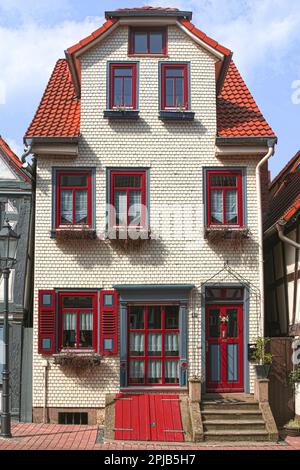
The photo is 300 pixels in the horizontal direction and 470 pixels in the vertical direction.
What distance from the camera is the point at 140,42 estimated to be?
1977 centimetres

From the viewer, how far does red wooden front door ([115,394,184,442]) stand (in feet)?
53.9

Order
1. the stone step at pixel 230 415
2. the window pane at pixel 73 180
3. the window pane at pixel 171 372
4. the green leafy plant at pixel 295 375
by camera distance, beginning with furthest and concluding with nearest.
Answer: the window pane at pixel 73 180
the window pane at pixel 171 372
the green leafy plant at pixel 295 375
the stone step at pixel 230 415

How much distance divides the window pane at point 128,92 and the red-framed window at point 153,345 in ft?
17.8

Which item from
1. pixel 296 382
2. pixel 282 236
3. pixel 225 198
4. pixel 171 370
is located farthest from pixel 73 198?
pixel 296 382

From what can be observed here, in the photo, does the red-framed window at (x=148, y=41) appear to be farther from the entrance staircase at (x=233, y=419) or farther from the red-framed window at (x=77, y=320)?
the entrance staircase at (x=233, y=419)

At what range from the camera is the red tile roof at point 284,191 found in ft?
69.6

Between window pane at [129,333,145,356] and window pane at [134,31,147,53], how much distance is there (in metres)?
7.58

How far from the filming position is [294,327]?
18.8 meters

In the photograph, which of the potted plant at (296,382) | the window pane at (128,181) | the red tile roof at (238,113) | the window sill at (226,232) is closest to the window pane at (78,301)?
the window pane at (128,181)

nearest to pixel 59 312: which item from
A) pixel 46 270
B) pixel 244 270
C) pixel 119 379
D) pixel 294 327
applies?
pixel 46 270

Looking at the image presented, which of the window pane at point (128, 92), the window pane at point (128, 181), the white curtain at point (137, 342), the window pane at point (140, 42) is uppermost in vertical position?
the window pane at point (140, 42)
